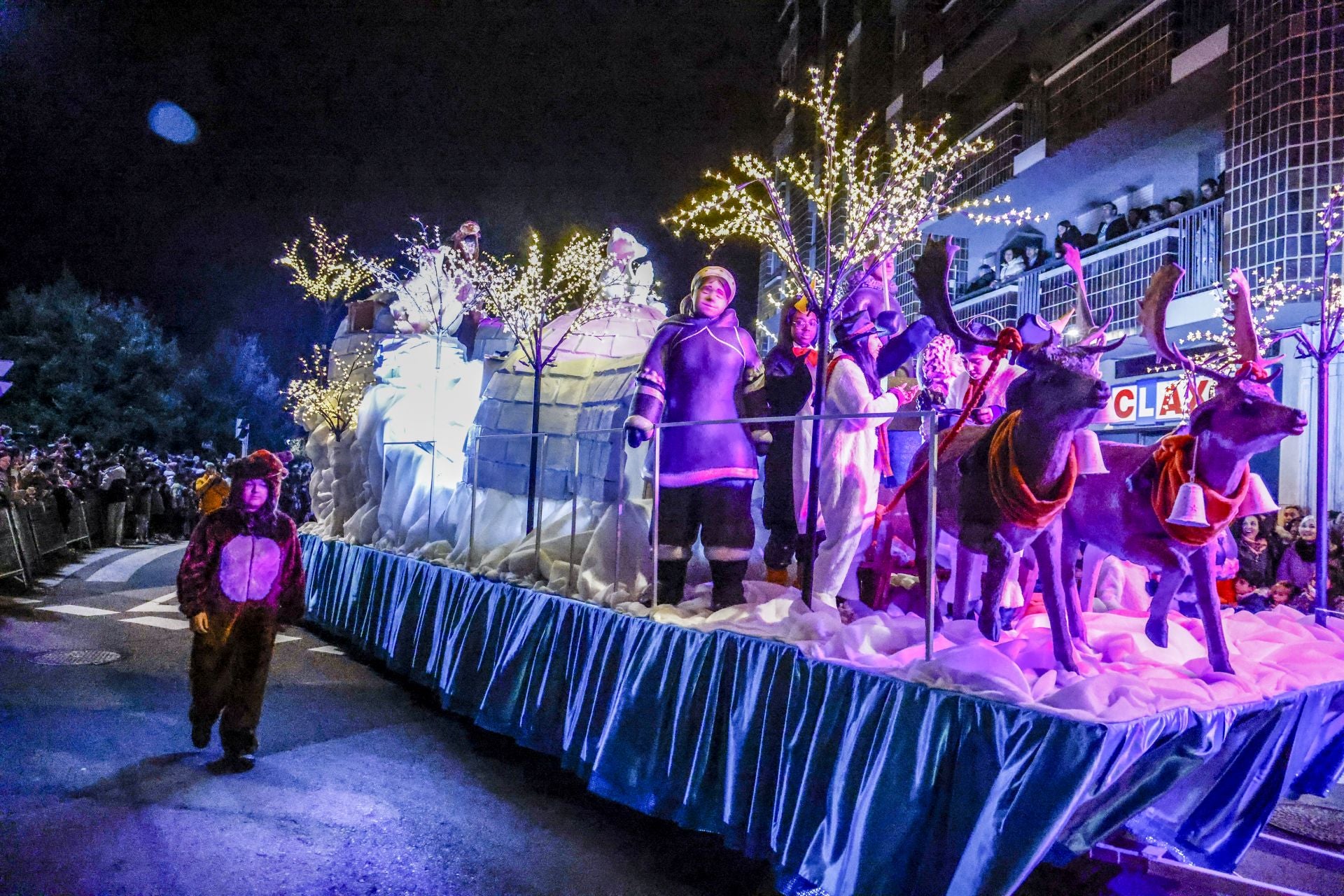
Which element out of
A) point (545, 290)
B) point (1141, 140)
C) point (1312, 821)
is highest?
point (1141, 140)

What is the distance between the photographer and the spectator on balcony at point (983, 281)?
16.8 metres

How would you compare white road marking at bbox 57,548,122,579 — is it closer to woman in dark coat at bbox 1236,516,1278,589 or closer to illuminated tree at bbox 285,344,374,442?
illuminated tree at bbox 285,344,374,442

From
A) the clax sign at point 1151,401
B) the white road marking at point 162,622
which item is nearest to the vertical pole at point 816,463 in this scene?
the white road marking at point 162,622

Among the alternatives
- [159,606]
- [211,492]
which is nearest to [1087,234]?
[211,492]

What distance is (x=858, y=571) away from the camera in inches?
192

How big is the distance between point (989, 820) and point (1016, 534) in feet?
3.62

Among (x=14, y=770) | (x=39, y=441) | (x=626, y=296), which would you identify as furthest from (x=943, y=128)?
(x=39, y=441)

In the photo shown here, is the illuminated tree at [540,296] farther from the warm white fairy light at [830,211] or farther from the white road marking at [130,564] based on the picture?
the white road marking at [130,564]

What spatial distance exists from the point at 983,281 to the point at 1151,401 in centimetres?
523

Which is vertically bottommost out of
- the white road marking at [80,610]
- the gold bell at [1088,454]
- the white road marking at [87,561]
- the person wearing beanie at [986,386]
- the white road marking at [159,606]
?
the white road marking at [87,561]

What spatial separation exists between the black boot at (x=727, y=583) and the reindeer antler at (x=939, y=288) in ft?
5.42

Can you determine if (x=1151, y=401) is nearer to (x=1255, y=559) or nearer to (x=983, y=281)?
(x=1255, y=559)

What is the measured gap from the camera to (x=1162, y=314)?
3.50 meters

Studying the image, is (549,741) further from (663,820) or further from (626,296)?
(626,296)
